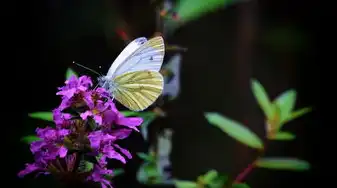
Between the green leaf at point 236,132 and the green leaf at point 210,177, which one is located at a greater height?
the green leaf at point 236,132

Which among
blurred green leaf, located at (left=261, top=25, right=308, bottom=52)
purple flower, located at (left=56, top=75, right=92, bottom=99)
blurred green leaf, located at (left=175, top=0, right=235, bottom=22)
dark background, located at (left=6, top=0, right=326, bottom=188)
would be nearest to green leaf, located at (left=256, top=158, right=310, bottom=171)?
blurred green leaf, located at (left=175, top=0, right=235, bottom=22)

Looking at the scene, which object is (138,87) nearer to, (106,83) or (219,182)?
(106,83)

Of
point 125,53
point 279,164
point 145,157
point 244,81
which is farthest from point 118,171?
point 244,81

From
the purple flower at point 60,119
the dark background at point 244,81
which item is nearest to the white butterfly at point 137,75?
the purple flower at point 60,119

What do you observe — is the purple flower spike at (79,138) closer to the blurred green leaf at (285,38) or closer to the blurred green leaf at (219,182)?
the blurred green leaf at (219,182)

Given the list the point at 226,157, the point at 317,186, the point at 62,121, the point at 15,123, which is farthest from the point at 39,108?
the point at 317,186

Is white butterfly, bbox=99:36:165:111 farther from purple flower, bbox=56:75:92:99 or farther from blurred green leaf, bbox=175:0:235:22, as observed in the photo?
blurred green leaf, bbox=175:0:235:22

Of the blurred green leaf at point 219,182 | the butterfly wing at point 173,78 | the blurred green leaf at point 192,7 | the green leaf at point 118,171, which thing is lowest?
the green leaf at point 118,171
